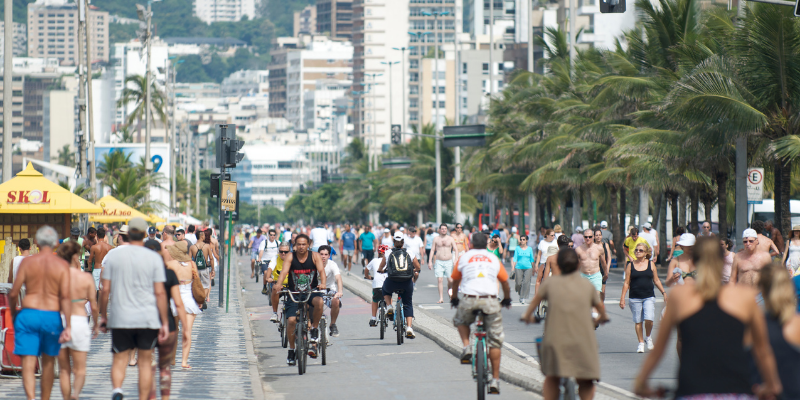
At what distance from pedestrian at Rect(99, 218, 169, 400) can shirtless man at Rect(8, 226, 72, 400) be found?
425mm

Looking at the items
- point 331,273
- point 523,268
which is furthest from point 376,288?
point 523,268

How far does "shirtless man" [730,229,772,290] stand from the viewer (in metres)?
13.2

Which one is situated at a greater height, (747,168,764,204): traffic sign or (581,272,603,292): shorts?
(747,168,764,204): traffic sign

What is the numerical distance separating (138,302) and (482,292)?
11.0ft

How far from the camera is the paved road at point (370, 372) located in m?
11.4

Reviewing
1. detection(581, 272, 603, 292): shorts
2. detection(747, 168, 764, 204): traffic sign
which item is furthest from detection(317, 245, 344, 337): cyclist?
detection(747, 168, 764, 204): traffic sign

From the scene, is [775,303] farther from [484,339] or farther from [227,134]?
[227,134]

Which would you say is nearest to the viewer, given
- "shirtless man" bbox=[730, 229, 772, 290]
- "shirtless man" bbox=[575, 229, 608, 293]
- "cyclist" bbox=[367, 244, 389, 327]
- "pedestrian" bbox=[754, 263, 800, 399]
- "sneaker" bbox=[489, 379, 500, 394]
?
"pedestrian" bbox=[754, 263, 800, 399]

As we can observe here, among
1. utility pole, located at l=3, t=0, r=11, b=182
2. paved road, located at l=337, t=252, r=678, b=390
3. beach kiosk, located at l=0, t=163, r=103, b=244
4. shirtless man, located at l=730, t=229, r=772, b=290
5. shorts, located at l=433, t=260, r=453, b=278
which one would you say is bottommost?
paved road, located at l=337, t=252, r=678, b=390

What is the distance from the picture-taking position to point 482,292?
10.8m

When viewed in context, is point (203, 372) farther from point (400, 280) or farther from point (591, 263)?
point (591, 263)

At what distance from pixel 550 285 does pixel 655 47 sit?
88.5ft

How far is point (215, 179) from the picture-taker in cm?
2270

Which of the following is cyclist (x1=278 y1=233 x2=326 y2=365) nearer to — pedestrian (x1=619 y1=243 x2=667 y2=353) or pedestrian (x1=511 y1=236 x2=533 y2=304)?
pedestrian (x1=619 y1=243 x2=667 y2=353)
